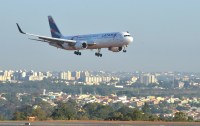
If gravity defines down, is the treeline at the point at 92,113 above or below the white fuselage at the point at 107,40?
below

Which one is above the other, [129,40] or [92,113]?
[129,40]

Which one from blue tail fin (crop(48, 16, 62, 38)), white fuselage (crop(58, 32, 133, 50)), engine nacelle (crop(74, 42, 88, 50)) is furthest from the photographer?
blue tail fin (crop(48, 16, 62, 38))

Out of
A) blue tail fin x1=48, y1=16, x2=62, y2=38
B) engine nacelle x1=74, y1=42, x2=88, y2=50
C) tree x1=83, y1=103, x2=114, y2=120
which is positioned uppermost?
blue tail fin x1=48, y1=16, x2=62, y2=38

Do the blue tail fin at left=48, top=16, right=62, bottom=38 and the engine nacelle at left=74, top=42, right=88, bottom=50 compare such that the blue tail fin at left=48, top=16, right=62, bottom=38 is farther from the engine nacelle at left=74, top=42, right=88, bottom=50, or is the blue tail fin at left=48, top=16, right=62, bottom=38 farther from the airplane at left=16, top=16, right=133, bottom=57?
the engine nacelle at left=74, top=42, right=88, bottom=50

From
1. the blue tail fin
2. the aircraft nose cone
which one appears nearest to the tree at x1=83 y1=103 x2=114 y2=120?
the blue tail fin

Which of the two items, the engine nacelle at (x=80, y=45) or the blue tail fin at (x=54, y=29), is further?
the blue tail fin at (x=54, y=29)

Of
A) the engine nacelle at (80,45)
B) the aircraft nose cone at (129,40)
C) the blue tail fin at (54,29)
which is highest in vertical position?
the blue tail fin at (54,29)

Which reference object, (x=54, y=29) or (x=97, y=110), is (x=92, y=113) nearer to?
(x=97, y=110)

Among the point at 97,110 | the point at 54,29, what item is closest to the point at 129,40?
the point at 54,29

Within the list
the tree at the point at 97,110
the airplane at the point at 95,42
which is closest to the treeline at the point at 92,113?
the tree at the point at 97,110

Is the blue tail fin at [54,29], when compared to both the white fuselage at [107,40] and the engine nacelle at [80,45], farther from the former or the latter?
the white fuselage at [107,40]

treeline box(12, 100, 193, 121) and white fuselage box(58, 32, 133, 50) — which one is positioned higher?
white fuselage box(58, 32, 133, 50)

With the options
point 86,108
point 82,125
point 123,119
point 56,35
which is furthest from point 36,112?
point 86,108

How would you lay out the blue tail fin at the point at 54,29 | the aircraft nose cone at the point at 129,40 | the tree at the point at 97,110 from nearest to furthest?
the aircraft nose cone at the point at 129,40
the blue tail fin at the point at 54,29
the tree at the point at 97,110
